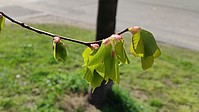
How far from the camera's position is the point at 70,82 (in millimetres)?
3973

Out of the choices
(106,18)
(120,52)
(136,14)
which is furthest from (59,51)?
(136,14)

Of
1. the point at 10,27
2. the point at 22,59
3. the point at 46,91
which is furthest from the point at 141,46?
the point at 10,27

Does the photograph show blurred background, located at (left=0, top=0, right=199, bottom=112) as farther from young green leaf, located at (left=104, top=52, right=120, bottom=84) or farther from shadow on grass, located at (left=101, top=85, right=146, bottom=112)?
young green leaf, located at (left=104, top=52, right=120, bottom=84)

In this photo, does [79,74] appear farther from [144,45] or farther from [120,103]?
[144,45]

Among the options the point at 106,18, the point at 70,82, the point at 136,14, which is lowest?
the point at 70,82

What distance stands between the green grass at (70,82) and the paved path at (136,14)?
69.6 inches

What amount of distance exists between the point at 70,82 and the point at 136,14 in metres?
5.07

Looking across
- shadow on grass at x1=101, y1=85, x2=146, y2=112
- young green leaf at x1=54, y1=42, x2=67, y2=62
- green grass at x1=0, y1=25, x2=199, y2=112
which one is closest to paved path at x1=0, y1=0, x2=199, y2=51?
green grass at x1=0, y1=25, x2=199, y2=112

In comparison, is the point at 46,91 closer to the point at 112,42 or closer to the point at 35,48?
A: the point at 35,48

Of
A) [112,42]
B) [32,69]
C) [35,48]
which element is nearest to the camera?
[112,42]

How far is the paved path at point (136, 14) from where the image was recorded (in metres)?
7.37

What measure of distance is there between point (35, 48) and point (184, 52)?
8.47 ft

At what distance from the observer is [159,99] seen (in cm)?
404

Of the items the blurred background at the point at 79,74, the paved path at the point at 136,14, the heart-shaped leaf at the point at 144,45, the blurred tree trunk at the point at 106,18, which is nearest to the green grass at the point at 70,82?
the blurred background at the point at 79,74
